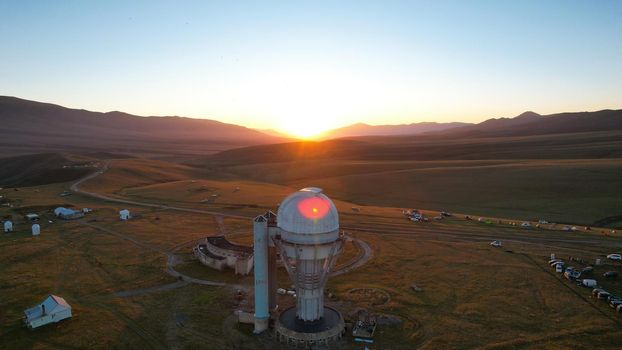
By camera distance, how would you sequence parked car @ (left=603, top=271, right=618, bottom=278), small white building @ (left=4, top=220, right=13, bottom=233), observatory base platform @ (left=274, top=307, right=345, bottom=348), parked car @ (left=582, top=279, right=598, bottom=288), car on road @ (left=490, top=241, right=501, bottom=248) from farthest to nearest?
small white building @ (left=4, top=220, right=13, bottom=233), car on road @ (left=490, top=241, right=501, bottom=248), parked car @ (left=603, top=271, right=618, bottom=278), parked car @ (left=582, top=279, right=598, bottom=288), observatory base platform @ (left=274, top=307, right=345, bottom=348)

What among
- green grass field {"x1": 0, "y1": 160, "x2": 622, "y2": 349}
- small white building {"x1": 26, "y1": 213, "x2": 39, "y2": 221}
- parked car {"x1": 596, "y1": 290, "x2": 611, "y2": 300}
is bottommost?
green grass field {"x1": 0, "y1": 160, "x2": 622, "y2": 349}

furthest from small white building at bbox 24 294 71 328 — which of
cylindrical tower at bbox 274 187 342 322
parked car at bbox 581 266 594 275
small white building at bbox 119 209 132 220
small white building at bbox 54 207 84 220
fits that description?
parked car at bbox 581 266 594 275

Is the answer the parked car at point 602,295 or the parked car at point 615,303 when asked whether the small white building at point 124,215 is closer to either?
the parked car at point 602,295

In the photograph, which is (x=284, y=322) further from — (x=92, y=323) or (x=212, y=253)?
(x=212, y=253)

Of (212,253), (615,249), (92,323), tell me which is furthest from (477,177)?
(92,323)

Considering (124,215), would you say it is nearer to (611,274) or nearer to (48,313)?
(48,313)

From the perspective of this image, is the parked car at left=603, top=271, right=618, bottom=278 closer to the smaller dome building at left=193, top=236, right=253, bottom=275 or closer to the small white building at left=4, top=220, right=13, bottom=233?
the smaller dome building at left=193, top=236, right=253, bottom=275
